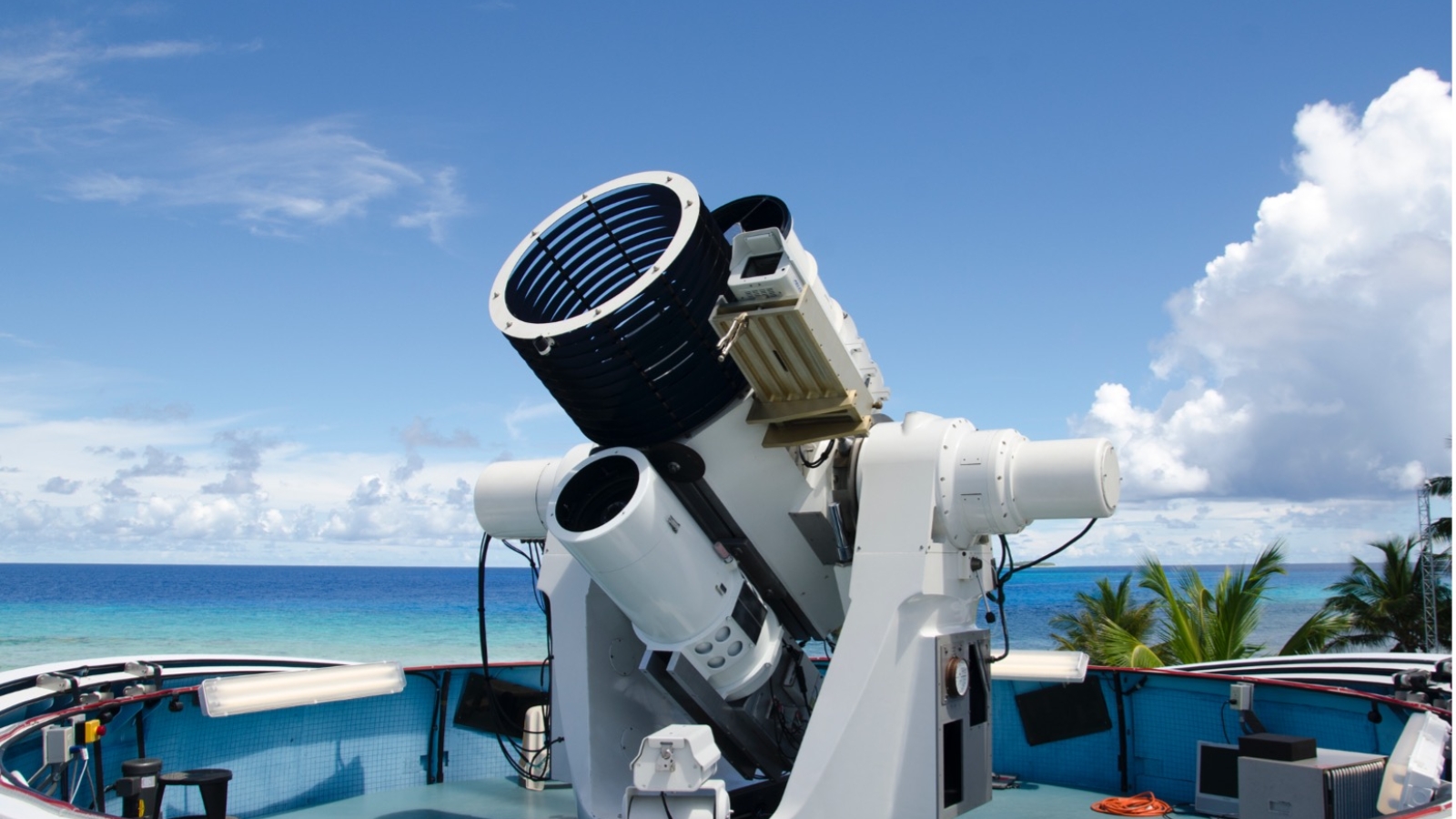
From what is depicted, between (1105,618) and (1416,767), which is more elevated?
(1416,767)

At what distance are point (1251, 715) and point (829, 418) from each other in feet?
11.0

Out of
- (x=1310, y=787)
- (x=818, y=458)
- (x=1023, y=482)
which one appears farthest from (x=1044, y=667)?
(x=818, y=458)

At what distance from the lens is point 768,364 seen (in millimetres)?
5457

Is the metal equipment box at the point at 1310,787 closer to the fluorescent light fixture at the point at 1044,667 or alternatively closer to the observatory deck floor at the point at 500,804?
the observatory deck floor at the point at 500,804

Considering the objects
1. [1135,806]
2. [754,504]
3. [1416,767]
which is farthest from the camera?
[1135,806]

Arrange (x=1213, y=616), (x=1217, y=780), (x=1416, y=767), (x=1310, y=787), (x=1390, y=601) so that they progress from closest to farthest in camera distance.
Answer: (x=1416, y=767) → (x=1310, y=787) → (x=1217, y=780) → (x=1213, y=616) → (x=1390, y=601)

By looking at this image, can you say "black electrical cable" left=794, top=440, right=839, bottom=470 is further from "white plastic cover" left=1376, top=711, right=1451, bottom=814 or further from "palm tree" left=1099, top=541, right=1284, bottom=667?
"palm tree" left=1099, top=541, right=1284, bottom=667

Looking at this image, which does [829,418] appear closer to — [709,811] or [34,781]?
[709,811]

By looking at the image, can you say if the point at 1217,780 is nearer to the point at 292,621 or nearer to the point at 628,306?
the point at 628,306

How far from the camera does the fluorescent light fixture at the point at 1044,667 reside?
7340 millimetres

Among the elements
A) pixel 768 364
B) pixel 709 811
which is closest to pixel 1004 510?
pixel 768 364

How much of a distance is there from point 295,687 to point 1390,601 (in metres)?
16.9

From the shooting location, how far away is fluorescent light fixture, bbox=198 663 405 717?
246 inches

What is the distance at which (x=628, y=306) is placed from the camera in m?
4.92
